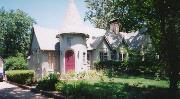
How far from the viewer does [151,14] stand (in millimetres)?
12211

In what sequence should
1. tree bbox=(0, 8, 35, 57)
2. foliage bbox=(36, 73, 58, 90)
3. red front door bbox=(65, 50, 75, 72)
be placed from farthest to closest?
tree bbox=(0, 8, 35, 57) < red front door bbox=(65, 50, 75, 72) < foliage bbox=(36, 73, 58, 90)

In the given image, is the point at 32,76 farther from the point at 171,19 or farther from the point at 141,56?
the point at 171,19

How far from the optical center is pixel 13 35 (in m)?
56.7

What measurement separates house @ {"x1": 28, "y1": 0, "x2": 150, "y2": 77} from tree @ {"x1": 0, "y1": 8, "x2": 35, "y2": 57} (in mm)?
23690

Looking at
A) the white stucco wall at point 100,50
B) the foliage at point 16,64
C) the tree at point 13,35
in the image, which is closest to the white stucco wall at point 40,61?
the foliage at point 16,64

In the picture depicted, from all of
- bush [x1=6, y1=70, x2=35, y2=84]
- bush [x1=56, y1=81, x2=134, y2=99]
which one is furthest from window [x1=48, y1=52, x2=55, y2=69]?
bush [x1=56, y1=81, x2=134, y2=99]

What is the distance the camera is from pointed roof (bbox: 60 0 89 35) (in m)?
30.1

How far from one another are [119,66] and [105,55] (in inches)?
156

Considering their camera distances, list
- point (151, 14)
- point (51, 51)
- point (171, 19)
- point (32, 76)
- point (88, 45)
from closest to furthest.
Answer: point (171, 19) < point (151, 14) < point (32, 76) < point (51, 51) < point (88, 45)

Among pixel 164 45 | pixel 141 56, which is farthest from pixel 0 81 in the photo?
pixel 164 45

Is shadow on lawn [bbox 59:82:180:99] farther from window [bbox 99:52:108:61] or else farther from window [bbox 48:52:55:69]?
window [bbox 99:52:108:61]

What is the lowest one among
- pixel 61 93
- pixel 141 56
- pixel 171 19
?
pixel 61 93

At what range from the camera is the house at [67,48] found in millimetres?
30469

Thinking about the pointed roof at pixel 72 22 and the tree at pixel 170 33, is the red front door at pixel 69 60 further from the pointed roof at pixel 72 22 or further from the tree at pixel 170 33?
the tree at pixel 170 33
